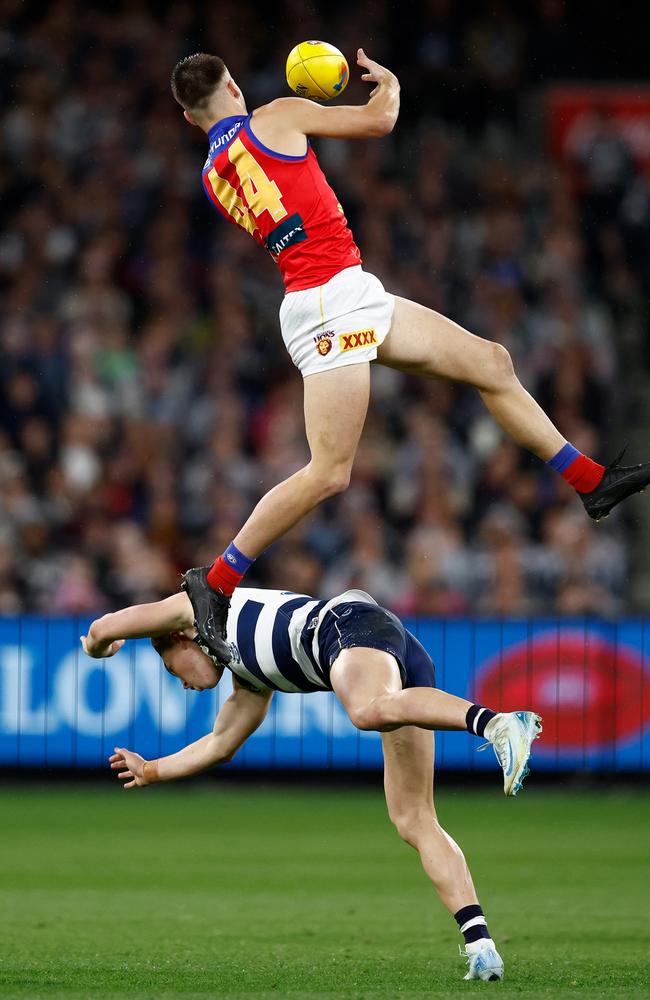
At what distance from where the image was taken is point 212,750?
25.1 ft

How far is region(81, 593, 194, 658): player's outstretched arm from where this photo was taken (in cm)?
743

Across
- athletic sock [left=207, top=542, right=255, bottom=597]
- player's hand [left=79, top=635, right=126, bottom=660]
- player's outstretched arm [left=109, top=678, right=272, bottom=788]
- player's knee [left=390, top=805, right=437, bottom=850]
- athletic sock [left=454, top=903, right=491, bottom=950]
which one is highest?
athletic sock [left=207, top=542, right=255, bottom=597]

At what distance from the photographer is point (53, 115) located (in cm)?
1792

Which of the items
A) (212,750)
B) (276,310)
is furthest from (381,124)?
(276,310)

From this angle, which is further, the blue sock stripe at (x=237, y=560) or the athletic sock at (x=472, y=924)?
the blue sock stripe at (x=237, y=560)

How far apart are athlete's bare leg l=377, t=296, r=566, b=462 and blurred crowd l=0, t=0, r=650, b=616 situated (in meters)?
6.26

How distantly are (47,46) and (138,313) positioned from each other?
11.3ft

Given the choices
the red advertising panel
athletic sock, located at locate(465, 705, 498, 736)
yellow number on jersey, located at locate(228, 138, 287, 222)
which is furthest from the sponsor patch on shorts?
the red advertising panel

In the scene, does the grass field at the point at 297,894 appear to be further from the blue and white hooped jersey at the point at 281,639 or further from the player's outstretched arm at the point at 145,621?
the player's outstretched arm at the point at 145,621

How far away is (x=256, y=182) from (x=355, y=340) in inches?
31.0

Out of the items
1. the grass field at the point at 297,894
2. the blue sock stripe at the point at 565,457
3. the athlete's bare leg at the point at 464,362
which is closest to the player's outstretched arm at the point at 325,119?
the athlete's bare leg at the point at 464,362

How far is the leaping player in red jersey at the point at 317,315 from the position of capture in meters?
7.34

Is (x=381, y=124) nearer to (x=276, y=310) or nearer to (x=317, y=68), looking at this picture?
(x=317, y=68)

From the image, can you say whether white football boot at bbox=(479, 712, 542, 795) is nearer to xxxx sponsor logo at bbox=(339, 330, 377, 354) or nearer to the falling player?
the falling player
